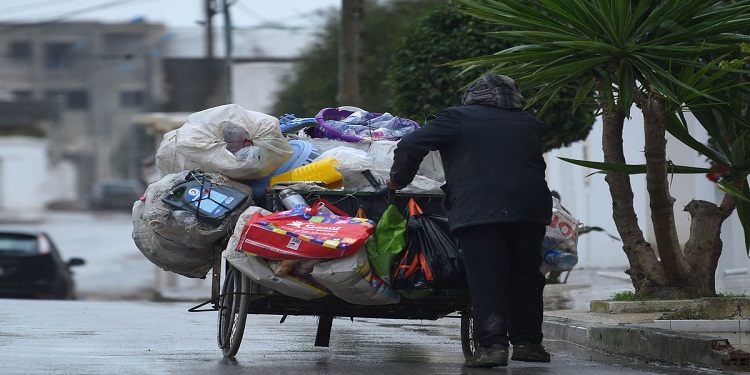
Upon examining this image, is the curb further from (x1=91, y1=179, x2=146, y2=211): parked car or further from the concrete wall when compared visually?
(x1=91, y1=179, x2=146, y2=211): parked car

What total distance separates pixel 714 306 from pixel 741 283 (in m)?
4.75

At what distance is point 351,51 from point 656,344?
11717 mm

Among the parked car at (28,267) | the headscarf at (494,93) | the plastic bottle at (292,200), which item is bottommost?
the parked car at (28,267)

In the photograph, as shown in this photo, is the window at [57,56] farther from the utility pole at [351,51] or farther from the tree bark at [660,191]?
the tree bark at [660,191]

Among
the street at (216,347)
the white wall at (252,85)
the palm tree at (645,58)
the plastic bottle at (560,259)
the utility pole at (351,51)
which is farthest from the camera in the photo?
the white wall at (252,85)

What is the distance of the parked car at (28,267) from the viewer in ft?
63.5

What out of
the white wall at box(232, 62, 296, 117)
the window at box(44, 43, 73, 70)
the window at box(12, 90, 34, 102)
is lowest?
the white wall at box(232, 62, 296, 117)

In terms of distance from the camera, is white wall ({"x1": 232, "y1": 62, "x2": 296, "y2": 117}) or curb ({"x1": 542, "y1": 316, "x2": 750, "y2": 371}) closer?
curb ({"x1": 542, "y1": 316, "x2": 750, "y2": 371})

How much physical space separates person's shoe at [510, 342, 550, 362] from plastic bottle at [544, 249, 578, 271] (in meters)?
0.49

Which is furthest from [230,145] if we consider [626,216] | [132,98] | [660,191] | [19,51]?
[19,51]

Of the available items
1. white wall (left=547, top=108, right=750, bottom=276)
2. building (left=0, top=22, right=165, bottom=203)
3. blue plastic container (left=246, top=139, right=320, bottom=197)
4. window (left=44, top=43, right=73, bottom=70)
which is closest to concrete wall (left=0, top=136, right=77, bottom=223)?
building (left=0, top=22, right=165, bottom=203)

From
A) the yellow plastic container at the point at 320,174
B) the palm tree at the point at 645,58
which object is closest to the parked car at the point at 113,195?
the palm tree at the point at 645,58

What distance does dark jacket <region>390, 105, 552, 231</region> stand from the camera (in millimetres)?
6857

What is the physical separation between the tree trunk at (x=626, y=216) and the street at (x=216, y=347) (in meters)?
1.36
